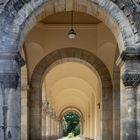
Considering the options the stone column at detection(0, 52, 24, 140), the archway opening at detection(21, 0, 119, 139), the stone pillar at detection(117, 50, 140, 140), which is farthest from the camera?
the archway opening at detection(21, 0, 119, 139)

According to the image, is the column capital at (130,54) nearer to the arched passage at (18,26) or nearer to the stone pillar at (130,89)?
the stone pillar at (130,89)

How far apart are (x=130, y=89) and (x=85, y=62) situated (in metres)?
6.63

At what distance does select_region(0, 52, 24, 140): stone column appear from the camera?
31.1ft

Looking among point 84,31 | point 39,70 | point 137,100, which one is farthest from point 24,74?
point 137,100

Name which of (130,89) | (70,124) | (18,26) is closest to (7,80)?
(18,26)

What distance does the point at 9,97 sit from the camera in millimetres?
9547

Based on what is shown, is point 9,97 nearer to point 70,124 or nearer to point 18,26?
point 18,26

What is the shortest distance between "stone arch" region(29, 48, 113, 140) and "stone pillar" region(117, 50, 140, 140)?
609 centimetres

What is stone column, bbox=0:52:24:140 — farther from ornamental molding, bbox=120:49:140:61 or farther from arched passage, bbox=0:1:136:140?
ornamental molding, bbox=120:49:140:61

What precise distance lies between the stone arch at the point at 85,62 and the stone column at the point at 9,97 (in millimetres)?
6366

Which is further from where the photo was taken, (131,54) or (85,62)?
(85,62)

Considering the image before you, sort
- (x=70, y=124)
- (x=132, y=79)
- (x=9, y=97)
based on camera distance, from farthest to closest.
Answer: (x=70, y=124), (x=132, y=79), (x=9, y=97)

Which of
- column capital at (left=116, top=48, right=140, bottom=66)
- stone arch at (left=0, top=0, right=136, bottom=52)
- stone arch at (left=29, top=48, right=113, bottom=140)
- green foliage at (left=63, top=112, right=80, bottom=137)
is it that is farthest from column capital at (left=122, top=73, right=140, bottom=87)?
green foliage at (left=63, top=112, right=80, bottom=137)

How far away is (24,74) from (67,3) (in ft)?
19.4
